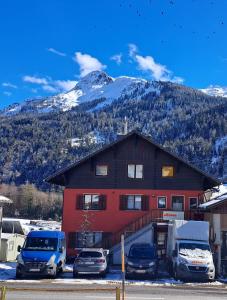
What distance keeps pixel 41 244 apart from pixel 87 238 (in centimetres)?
1407

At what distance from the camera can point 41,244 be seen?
2738 cm

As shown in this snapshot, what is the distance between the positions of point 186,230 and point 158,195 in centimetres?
1172

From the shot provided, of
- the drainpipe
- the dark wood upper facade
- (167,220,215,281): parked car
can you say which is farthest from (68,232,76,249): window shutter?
the drainpipe

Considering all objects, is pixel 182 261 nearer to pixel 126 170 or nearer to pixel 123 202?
pixel 123 202

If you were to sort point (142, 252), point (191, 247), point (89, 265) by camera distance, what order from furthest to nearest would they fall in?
1. point (142, 252)
2. point (191, 247)
3. point (89, 265)

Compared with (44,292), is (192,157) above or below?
above

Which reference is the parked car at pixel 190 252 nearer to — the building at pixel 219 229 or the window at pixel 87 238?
the building at pixel 219 229

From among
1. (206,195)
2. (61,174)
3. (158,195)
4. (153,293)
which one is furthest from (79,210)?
(153,293)

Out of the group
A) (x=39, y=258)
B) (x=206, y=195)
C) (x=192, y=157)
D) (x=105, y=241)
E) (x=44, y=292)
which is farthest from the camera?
(x=192, y=157)

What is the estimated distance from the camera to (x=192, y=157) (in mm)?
199750

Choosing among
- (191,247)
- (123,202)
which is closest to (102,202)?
(123,202)

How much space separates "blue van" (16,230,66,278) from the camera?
25531 mm

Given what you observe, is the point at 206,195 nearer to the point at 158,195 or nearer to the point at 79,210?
the point at 158,195

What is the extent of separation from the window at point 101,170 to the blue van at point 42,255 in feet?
45.6
